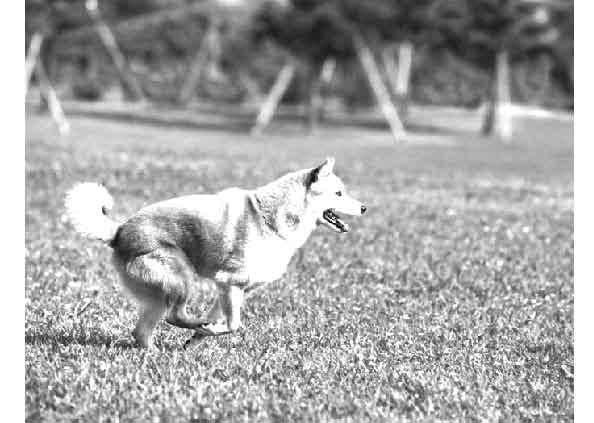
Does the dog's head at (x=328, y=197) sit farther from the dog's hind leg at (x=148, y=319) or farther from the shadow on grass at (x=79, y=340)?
the shadow on grass at (x=79, y=340)

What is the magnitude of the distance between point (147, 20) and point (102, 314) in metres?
43.2

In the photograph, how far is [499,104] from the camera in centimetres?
4303

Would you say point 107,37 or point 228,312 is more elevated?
point 107,37

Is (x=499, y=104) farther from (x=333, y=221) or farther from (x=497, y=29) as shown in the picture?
(x=333, y=221)

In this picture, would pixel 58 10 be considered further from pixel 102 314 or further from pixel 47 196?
pixel 102 314

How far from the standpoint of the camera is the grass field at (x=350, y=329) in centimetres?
563

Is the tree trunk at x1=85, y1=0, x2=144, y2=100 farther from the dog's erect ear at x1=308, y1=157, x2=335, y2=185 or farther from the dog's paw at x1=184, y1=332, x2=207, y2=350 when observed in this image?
the dog's erect ear at x1=308, y1=157, x2=335, y2=185

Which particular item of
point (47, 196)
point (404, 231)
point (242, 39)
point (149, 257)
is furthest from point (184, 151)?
point (242, 39)

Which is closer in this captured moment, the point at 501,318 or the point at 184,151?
the point at 501,318

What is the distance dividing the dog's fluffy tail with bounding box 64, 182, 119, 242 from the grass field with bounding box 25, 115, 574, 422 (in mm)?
897

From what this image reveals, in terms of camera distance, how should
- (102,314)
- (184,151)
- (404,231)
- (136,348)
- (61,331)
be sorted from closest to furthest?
(136,348) → (61,331) → (102,314) → (404,231) → (184,151)

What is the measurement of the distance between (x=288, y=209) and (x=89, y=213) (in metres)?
1.35

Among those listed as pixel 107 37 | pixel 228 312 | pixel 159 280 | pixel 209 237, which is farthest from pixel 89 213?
pixel 107 37

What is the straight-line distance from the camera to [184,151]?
25156 mm
